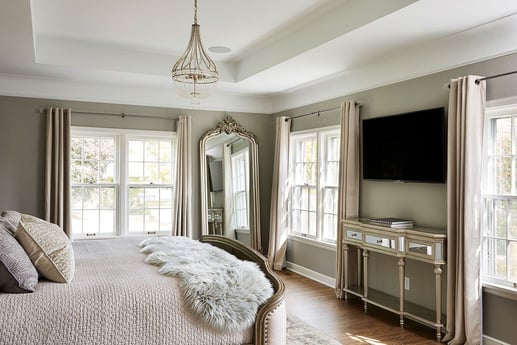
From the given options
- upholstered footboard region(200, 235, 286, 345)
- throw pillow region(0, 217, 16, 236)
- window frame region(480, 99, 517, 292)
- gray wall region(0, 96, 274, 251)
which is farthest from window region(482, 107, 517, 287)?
gray wall region(0, 96, 274, 251)

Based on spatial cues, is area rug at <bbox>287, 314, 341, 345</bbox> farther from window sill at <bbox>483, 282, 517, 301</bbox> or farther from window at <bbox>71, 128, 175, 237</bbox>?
window at <bbox>71, 128, 175, 237</bbox>

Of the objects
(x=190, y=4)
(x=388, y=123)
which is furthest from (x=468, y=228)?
(x=190, y=4)

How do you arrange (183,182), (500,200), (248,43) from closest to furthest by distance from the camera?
(500,200), (248,43), (183,182)

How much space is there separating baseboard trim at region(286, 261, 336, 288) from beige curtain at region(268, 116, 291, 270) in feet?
Result: 0.54

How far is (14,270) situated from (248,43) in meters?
3.44

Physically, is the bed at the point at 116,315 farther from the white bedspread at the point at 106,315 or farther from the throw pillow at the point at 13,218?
the throw pillow at the point at 13,218

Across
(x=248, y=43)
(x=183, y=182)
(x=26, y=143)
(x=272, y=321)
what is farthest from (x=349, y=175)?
(x=26, y=143)

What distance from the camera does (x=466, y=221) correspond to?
3.56 metres

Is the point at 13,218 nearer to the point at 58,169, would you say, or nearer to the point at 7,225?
the point at 7,225

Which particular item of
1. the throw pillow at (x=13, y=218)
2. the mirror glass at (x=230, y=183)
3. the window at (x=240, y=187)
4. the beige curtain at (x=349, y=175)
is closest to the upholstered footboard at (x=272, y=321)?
the throw pillow at (x=13, y=218)

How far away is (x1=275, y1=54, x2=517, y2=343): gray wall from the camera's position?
3.54m

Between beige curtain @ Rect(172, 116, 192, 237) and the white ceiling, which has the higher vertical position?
the white ceiling

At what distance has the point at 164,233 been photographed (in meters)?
6.25

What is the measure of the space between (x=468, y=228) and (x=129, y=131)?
4.35 meters
